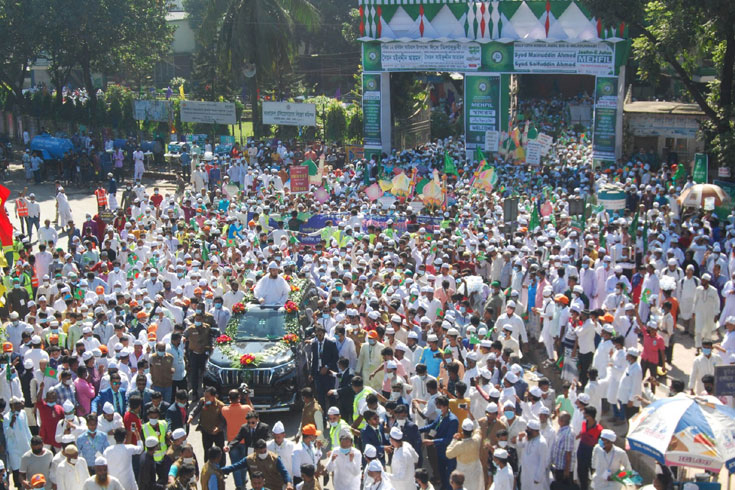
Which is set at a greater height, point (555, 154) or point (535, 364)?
point (555, 154)

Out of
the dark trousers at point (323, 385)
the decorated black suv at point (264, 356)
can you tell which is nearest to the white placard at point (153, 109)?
Answer: the decorated black suv at point (264, 356)

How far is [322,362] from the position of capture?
11.9 metres

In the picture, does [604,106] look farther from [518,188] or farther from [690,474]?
[690,474]

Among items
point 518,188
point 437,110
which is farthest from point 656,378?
point 437,110

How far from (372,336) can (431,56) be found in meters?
19.0

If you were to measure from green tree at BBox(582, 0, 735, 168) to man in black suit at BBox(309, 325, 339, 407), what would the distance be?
13933 mm

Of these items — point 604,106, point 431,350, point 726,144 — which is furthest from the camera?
point 604,106

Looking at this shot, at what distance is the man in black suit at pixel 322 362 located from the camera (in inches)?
457

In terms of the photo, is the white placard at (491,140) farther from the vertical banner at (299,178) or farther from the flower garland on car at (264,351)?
the flower garland on car at (264,351)

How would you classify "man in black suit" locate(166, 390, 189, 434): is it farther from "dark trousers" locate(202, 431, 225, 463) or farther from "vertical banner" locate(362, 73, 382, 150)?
"vertical banner" locate(362, 73, 382, 150)

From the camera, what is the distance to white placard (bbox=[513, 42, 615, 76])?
27.0 m

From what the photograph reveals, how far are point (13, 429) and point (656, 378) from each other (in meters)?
8.45

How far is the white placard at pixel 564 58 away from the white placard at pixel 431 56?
4.53ft

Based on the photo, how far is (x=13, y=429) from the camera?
9734 mm
